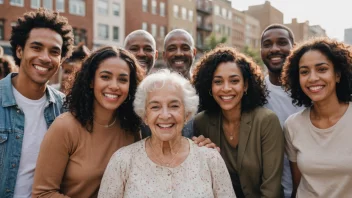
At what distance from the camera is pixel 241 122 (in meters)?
4.00

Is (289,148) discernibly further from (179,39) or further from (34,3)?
(34,3)

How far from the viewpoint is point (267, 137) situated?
153 inches

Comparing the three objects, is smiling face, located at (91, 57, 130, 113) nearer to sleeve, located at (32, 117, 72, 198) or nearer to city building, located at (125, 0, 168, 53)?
sleeve, located at (32, 117, 72, 198)

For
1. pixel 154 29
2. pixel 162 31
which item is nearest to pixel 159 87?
pixel 154 29

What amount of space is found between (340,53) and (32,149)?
333cm

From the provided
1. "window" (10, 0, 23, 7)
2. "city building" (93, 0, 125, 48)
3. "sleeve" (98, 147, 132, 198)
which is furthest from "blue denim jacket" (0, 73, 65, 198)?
"city building" (93, 0, 125, 48)

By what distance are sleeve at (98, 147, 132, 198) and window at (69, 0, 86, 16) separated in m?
31.4

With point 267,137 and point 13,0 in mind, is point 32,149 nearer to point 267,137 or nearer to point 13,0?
point 267,137

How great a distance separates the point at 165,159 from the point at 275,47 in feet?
9.90

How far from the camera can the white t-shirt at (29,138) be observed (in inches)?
146

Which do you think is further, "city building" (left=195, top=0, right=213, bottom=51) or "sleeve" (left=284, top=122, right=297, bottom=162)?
"city building" (left=195, top=0, right=213, bottom=51)

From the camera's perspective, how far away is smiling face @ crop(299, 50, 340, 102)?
3824mm

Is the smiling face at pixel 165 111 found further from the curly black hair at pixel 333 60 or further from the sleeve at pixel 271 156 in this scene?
the curly black hair at pixel 333 60

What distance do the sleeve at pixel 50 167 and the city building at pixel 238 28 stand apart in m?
57.9
